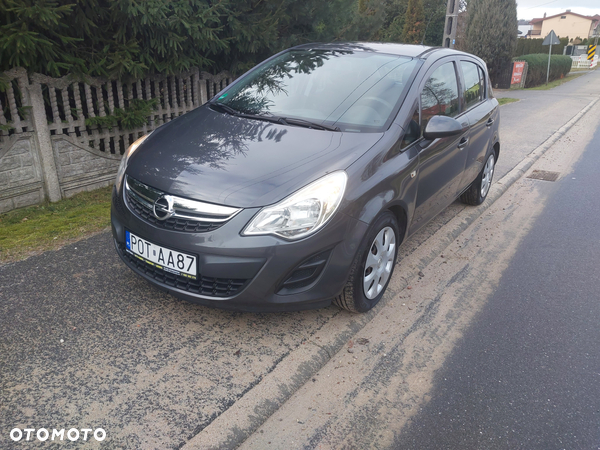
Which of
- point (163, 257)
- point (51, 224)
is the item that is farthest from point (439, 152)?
point (51, 224)

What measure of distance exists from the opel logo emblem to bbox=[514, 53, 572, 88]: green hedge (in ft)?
81.3

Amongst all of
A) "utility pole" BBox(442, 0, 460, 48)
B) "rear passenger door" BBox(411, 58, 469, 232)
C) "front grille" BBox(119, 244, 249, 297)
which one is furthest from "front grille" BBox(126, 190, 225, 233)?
"utility pole" BBox(442, 0, 460, 48)

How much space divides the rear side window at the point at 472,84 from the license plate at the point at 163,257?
318cm

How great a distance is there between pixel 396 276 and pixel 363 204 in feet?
4.05

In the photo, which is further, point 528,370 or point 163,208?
point 528,370

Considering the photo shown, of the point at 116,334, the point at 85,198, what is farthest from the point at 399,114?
the point at 85,198

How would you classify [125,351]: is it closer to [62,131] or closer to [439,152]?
[439,152]

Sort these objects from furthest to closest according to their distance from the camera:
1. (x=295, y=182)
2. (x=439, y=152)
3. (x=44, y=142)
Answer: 1. (x=44, y=142)
2. (x=439, y=152)
3. (x=295, y=182)

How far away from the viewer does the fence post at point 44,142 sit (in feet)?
15.8

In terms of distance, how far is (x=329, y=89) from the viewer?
3729mm

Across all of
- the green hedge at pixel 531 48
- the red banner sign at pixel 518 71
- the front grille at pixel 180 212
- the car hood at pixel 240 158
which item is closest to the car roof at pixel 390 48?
the car hood at pixel 240 158

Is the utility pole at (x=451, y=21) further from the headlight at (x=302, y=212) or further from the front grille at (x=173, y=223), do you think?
the front grille at (x=173, y=223)

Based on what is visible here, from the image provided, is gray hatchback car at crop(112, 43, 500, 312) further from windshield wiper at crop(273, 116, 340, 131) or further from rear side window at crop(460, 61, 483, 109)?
rear side window at crop(460, 61, 483, 109)

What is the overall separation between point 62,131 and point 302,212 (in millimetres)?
3702
